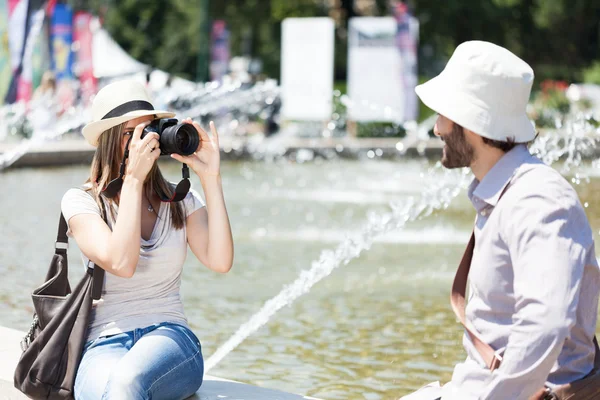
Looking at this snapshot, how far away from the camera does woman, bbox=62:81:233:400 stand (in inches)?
134

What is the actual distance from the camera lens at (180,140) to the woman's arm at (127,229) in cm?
4

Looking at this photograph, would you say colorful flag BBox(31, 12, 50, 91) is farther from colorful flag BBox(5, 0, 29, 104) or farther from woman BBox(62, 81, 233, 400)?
woman BBox(62, 81, 233, 400)

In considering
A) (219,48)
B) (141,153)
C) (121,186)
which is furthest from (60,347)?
(219,48)

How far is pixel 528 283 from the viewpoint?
2426 millimetres

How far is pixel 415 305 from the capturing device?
7273 mm

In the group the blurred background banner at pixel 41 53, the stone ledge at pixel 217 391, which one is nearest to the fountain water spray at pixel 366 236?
the stone ledge at pixel 217 391

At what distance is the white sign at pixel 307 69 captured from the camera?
23828mm

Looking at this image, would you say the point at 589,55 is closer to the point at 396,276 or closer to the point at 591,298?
the point at 396,276

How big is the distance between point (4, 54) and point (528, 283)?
63.1 ft

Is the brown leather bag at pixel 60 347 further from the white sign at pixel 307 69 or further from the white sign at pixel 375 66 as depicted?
the white sign at pixel 375 66

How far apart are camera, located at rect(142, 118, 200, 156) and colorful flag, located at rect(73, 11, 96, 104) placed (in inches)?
860

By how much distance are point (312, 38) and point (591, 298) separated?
21.7 meters

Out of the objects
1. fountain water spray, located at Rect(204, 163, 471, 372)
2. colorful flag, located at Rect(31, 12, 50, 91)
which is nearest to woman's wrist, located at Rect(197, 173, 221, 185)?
fountain water spray, located at Rect(204, 163, 471, 372)

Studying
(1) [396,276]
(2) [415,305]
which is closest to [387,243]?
(1) [396,276]
